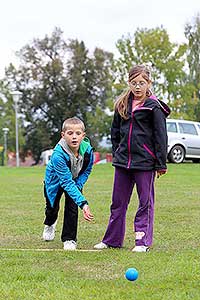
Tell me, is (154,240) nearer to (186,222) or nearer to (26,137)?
(186,222)

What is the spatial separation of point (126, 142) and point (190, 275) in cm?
166

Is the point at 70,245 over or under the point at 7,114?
under

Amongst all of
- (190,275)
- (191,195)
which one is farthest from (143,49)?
(190,275)

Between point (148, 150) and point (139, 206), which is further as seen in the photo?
point (139, 206)

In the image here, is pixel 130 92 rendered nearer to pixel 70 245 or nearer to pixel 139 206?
pixel 139 206

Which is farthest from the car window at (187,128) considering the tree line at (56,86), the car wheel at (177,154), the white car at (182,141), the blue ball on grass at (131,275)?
the tree line at (56,86)

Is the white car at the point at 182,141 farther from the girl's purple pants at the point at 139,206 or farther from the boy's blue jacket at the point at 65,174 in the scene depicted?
the girl's purple pants at the point at 139,206

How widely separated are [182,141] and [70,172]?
15.9 metres

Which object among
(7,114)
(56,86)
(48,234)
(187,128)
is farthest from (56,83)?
(48,234)

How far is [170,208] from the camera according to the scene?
29.3ft

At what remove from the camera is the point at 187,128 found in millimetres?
22062

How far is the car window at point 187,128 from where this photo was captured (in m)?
21.9

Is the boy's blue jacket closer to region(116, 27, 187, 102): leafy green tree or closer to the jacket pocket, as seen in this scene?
the jacket pocket

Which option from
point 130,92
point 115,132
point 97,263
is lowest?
point 97,263
